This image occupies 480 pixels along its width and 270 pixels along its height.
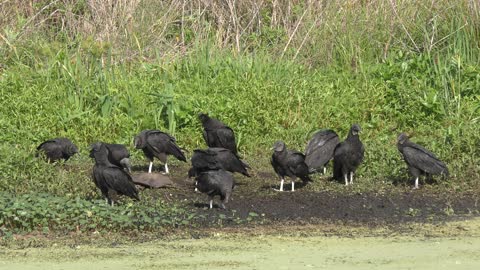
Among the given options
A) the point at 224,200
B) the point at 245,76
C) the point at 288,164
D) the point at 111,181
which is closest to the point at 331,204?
the point at 288,164

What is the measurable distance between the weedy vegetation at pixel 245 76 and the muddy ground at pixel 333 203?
321 millimetres

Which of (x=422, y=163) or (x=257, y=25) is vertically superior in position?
(x=257, y=25)

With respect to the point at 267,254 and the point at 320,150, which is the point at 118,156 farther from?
the point at 267,254

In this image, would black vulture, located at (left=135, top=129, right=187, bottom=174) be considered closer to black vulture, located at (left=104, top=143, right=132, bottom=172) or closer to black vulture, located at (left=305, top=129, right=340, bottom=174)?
black vulture, located at (left=104, top=143, right=132, bottom=172)

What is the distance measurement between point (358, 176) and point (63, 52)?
11.9 feet

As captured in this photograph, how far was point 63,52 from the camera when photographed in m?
11.6

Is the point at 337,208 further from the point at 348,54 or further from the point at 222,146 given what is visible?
the point at 348,54

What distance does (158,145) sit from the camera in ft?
32.0

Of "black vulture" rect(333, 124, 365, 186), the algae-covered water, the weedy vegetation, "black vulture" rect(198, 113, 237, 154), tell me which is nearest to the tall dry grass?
the weedy vegetation

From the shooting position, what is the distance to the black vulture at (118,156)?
9.35 meters

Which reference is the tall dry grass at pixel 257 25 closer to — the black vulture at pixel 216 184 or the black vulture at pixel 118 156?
the black vulture at pixel 118 156

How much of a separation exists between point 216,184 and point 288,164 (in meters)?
0.90

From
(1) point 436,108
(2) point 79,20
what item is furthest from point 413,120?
(2) point 79,20

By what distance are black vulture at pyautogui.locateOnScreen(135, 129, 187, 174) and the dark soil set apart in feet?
0.82
